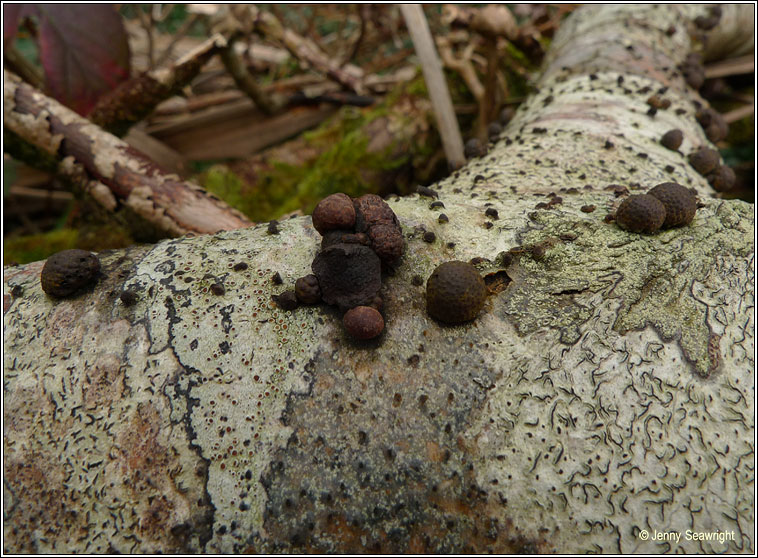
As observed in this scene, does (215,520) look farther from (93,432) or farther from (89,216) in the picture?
(89,216)

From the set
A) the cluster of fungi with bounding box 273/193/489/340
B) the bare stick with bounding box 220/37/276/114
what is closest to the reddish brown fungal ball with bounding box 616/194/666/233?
the cluster of fungi with bounding box 273/193/489/340

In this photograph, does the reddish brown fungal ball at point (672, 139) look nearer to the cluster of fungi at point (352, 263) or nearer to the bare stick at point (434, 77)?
the bare stick at point (434, 77)

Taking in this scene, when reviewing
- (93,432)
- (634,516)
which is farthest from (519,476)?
(93,432)

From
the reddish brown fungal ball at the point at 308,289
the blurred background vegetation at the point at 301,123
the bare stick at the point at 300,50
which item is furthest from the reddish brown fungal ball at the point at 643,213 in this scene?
the bare stick at the point at 300,50

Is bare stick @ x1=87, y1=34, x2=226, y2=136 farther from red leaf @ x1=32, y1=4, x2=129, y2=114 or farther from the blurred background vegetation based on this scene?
red leaf @ x1=32, y1=4, x2=129, y2=114

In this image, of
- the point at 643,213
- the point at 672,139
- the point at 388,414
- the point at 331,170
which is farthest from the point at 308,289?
the point at 331,170

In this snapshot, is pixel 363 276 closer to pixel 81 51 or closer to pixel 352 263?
pixel 352 263
